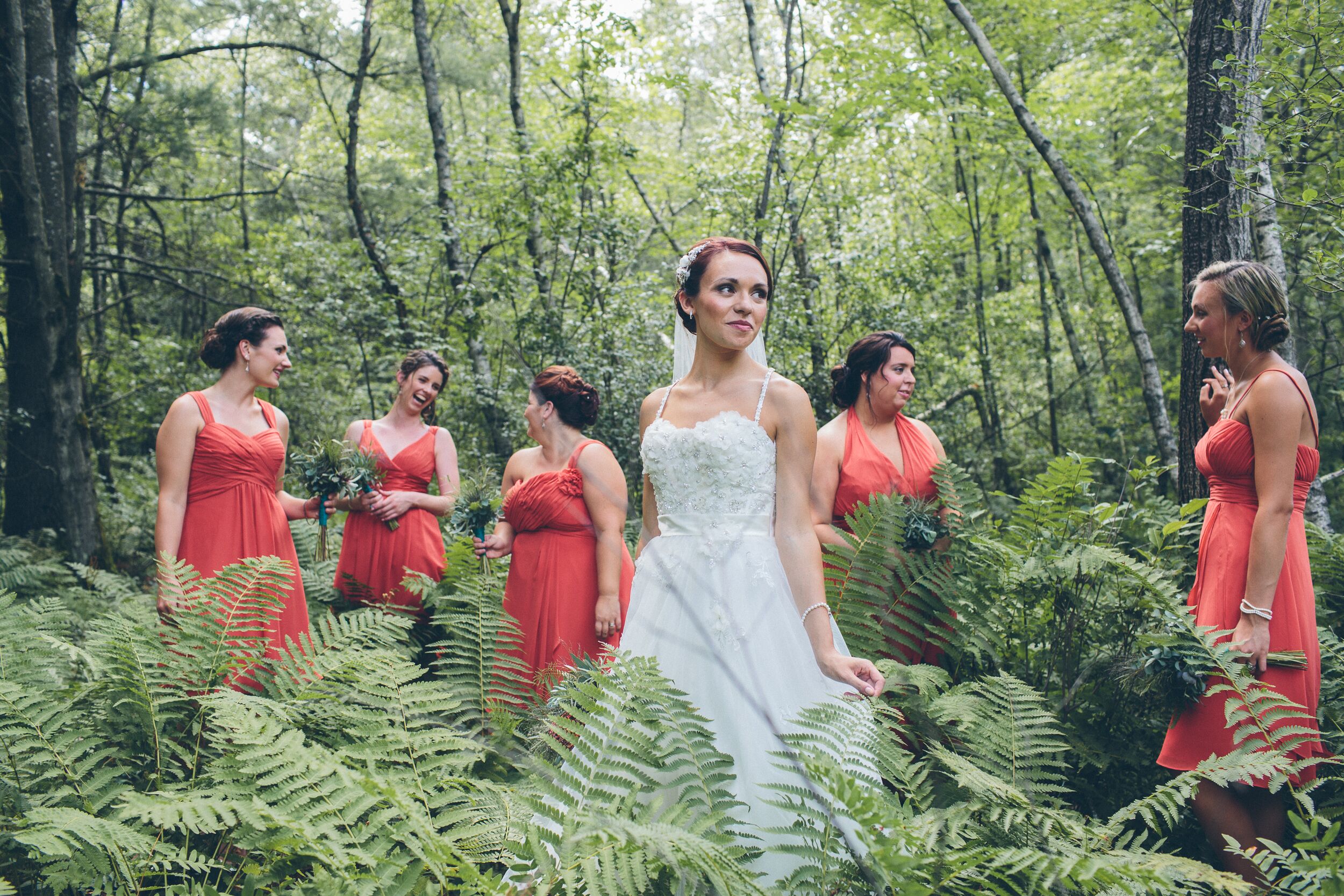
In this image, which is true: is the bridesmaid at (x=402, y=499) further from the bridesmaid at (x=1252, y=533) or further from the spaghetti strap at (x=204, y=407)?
the bridesmaid at (x=1252, y=533)

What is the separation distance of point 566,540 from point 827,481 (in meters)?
1.52

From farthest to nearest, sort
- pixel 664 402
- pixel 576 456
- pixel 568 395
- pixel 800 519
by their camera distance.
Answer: pixel 568 395, pixel 576 456, pixel 664 402, pixel 800 519

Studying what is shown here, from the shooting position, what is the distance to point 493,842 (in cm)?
248

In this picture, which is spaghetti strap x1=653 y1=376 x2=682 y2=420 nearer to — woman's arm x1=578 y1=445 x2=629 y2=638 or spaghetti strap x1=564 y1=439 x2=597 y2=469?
woman's arm x1=578 y1=445 x2=629 y2=638

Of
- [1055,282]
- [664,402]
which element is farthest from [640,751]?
[1055,282]

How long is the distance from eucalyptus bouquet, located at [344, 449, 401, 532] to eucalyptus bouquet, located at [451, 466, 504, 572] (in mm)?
559

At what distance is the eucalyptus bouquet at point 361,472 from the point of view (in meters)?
5.48

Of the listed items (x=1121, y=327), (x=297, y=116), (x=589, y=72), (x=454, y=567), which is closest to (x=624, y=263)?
(x=589, y=72)

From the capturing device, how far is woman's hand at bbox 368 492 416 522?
565 cm

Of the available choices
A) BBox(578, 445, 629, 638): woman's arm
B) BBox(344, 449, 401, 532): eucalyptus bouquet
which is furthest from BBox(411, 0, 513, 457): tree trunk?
BBox(578, 445, 629, 638): woman's arm

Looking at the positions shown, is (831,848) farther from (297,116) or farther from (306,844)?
(297,116)

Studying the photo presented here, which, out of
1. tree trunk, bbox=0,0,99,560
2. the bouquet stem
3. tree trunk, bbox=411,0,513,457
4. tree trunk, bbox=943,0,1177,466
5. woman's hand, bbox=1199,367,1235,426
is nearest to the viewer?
woman's hand, bbox=1199,367,1235,426

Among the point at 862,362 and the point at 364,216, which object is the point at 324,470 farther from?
the point at 364,216

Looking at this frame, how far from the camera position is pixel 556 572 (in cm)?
479
